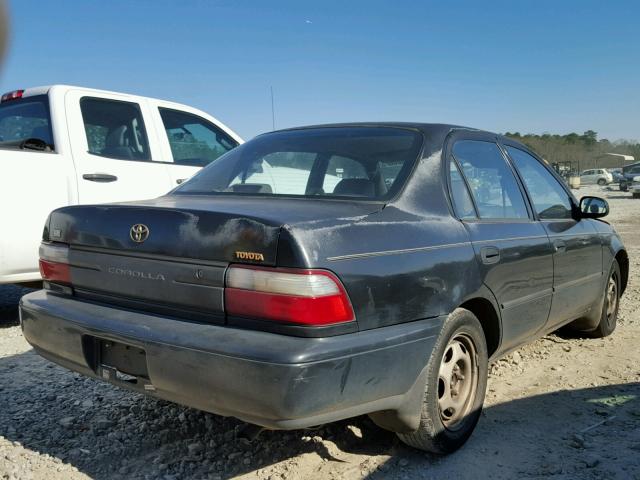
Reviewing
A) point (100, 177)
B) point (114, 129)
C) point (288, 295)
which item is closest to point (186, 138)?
point (114, 129)

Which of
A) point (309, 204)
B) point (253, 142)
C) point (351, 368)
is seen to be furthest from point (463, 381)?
point (253, 142)

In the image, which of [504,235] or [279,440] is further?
[504,235]

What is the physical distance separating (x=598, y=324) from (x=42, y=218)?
14.6 feet

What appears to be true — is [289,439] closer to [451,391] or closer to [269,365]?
[451,391]

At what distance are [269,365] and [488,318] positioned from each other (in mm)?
1500

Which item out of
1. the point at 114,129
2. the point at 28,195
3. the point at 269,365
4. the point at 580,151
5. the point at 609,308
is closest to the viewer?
the point at 269,365

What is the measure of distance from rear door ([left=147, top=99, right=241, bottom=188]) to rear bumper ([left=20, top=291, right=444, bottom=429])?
129 inches

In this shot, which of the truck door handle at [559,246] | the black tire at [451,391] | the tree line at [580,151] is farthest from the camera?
the tree line at [580,151]

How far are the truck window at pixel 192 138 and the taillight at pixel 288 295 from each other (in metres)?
3.75

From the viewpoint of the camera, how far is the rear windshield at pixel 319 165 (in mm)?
2829

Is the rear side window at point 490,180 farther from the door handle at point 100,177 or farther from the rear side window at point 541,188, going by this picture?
the door handle at point 100,177

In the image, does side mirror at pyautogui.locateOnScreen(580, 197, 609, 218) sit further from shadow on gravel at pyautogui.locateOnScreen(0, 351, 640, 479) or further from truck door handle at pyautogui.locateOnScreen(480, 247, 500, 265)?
truck door handle at pyautogui.locateOnScreen(480, 247, 500, 265)

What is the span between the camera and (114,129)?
5355 millimetres

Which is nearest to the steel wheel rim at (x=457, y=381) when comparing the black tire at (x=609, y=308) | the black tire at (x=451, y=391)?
the black tire at (x=451, y=391)
